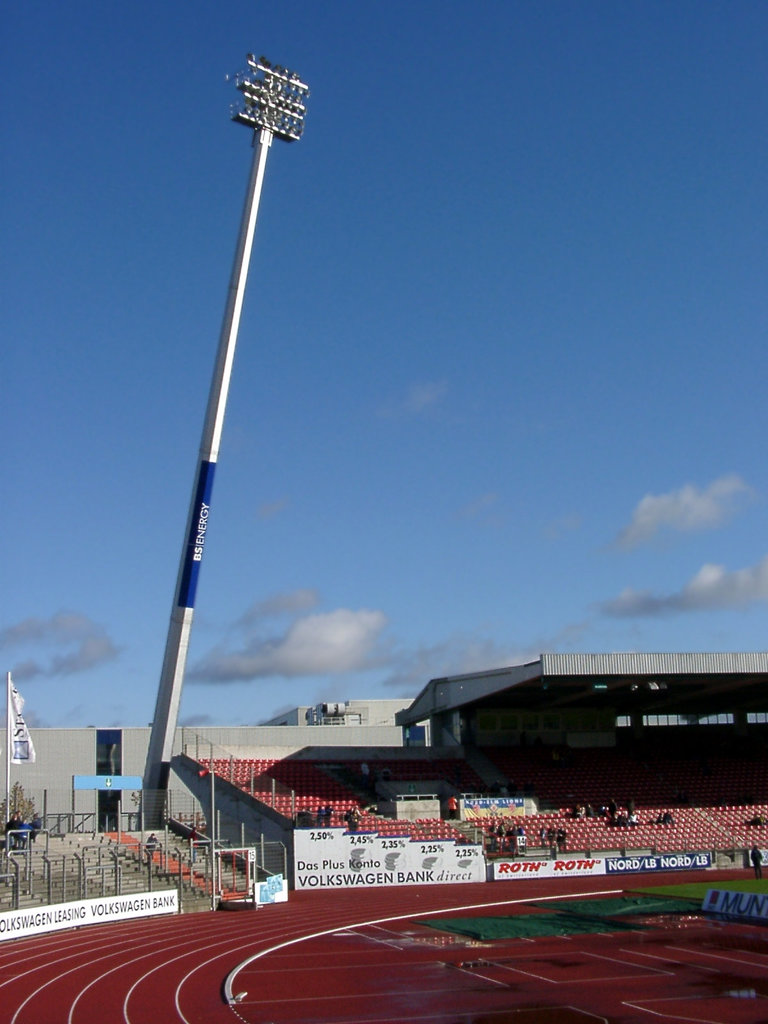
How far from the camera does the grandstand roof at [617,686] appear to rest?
50.3m

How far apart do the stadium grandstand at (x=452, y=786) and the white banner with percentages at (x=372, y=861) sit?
0.27 ft

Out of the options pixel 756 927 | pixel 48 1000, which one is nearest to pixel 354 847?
pixel 756 927

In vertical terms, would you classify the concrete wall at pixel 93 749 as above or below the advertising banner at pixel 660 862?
above

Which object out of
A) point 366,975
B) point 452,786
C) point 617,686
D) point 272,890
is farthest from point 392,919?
point 617,686

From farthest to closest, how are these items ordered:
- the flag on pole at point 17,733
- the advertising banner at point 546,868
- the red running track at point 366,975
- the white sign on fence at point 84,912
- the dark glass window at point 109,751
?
the dark glass window at point 109,751 < the advertising banner at point 546,868 < the flag on pole at point 17,733 < the white sign on fence at point 84,912 < the red running track at point 366,975

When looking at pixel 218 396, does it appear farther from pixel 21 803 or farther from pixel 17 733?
pixel 21 803

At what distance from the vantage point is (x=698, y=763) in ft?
196

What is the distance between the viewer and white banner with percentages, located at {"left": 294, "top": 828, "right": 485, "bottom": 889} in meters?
41.6

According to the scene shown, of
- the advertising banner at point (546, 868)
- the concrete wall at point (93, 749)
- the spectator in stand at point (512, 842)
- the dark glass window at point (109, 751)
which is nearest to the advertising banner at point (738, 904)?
the advertising banner at point (546, 868)

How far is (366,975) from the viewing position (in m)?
21.9

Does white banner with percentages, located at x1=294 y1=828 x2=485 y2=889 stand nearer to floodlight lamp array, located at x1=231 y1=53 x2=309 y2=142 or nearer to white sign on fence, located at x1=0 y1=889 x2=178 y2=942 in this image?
white sign on fence, located at x1=0 y1=889 x2=178 y2=942

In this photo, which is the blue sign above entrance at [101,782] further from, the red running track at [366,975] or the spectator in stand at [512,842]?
the spectator in stand at [512,842]

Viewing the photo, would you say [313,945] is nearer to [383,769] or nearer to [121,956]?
[121,956]

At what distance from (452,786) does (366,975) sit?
108 feet
